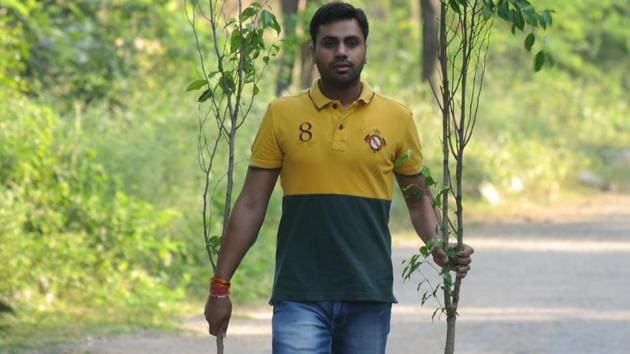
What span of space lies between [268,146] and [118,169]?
27.2ft

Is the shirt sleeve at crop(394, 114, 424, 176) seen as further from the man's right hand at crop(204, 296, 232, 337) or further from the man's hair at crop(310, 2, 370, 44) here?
the man's right hand at crop(204, 296, 232, 337)

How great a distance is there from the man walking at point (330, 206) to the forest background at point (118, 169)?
1.08 metres

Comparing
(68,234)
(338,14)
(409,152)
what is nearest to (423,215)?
(409,152)

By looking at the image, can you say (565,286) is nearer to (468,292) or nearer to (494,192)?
(468,292)

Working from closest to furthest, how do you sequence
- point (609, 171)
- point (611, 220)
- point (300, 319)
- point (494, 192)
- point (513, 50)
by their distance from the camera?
point (300, 319)
point (611, 220)
point (494, 192)
point (609, 171)
point (513, 50)

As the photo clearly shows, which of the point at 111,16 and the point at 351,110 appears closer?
the point at 351,110

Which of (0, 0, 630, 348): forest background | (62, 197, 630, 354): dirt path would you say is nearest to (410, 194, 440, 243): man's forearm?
(0, 0, 630, 348): forest background

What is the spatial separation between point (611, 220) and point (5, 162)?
10770 mm

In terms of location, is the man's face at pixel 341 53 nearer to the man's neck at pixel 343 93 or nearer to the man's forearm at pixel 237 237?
the man's neck at pixel 343 93

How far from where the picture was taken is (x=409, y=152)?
222 inches

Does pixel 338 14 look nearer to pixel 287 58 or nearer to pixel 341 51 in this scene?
pixel 341 51

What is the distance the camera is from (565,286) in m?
14.3

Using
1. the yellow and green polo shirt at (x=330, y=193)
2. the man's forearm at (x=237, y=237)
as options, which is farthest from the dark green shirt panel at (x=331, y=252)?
the man's forearm at (x=237, y=237)

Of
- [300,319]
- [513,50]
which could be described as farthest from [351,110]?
[513,50]
